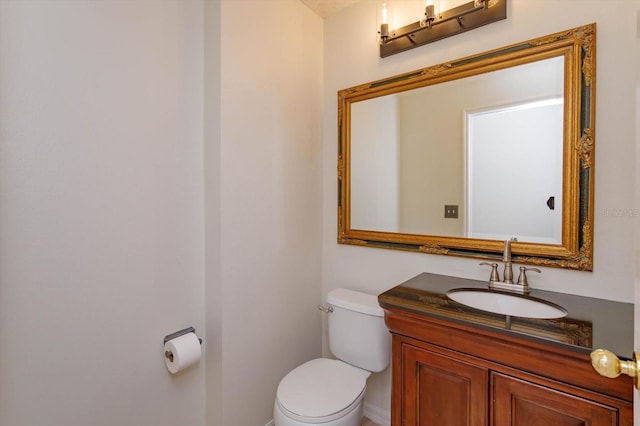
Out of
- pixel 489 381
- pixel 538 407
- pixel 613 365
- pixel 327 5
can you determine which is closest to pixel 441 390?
pixel 489 381

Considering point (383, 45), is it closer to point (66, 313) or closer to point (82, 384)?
point (66, 313)

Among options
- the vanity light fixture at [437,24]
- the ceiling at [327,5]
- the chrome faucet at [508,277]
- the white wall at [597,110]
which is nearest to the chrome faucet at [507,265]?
the chrome faucet at [508,277]

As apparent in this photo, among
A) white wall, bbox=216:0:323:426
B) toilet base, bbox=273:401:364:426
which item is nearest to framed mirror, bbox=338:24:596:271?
white wall, bbox=216:0:323:426

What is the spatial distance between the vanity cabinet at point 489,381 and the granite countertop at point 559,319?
23 mm

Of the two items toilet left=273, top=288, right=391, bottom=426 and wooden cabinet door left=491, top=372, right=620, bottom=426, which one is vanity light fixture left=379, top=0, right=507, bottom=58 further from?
wooden cabinet door left=491, top=372, right=620, bottom=426

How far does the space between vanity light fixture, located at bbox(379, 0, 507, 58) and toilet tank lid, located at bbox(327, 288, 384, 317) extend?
1353 millimetres

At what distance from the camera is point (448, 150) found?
161cm

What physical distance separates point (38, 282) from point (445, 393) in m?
1.47

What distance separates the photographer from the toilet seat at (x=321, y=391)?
4.16 feet

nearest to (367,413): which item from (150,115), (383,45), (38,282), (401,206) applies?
(401,206)

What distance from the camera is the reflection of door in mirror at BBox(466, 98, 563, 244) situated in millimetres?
1323

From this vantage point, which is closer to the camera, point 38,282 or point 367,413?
point 38,282

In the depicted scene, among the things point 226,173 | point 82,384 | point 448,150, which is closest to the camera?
point 82,384

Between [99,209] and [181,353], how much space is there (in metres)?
0.68
